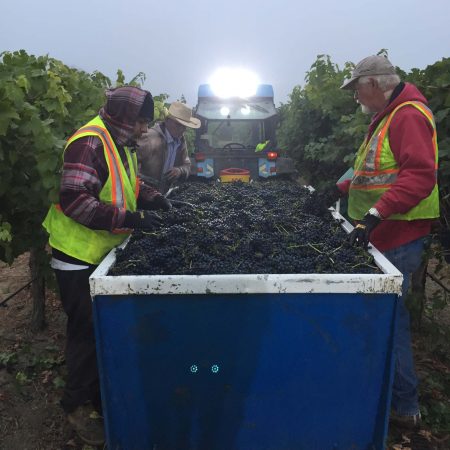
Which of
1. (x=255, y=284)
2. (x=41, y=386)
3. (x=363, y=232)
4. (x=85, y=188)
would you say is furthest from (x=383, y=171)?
(x=41, y=386)

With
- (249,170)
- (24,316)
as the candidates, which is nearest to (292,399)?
(24,316)

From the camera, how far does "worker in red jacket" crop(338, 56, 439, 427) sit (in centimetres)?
251

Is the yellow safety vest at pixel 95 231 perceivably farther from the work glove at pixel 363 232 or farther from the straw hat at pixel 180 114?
the straw hat at pixel 180 114

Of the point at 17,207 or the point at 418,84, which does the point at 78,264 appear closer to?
the point at 17,207

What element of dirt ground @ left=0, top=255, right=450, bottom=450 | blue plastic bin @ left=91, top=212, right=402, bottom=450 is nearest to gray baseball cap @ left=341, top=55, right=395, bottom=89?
blue plastic bin @ left=91, top=212, right=402, bottom=450

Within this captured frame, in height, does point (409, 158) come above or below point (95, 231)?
above

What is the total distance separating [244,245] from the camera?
8.16 ft

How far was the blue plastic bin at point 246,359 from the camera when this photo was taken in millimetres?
1921

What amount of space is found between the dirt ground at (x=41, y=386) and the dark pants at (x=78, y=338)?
33 centimetres

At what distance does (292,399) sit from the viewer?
208 centimetres

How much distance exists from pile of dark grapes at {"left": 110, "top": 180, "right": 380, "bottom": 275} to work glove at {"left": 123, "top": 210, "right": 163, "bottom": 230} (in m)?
0.08

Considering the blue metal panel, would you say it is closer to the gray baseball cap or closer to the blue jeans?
the blue jeans

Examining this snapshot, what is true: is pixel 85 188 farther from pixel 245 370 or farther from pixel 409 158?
pixel 409 158

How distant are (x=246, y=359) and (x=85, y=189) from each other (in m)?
1.19
